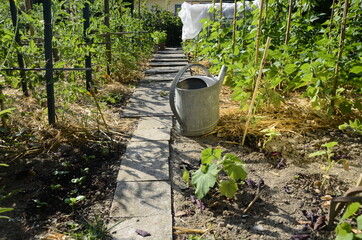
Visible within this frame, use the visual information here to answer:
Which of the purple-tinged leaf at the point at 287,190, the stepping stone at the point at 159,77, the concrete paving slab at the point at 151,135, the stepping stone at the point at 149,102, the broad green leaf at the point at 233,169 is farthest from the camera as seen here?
the stepping stone at the point at 159,77

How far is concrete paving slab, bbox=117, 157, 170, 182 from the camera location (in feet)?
7.29

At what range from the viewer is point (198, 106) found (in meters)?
2.85

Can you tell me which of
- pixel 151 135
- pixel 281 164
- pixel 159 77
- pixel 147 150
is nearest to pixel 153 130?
pixel 151 135

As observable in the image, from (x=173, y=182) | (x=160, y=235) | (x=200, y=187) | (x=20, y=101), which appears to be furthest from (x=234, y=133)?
(x=20, y=101)

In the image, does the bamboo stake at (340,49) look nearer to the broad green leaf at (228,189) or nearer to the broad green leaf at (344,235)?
the broad green leaf at (228,189)

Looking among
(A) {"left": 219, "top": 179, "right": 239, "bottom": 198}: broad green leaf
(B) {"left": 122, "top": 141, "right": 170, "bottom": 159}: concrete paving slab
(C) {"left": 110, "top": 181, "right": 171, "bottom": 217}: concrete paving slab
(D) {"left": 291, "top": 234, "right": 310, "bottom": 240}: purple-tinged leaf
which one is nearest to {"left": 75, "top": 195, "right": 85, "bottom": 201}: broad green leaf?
(C) {"left": 110, "top": 181, "right": 171, "bottom": 217}: concrete paving slab

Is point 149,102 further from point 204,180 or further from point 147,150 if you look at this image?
point 204,180

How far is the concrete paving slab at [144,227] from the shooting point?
64.9 inches

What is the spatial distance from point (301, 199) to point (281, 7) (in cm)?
265

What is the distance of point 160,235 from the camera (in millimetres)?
1660

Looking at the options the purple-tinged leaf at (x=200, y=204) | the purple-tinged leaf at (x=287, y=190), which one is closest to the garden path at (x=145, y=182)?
the purple-tinged leaf at (x=200, y=204)

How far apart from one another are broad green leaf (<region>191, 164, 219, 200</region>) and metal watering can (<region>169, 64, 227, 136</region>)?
1.00 m

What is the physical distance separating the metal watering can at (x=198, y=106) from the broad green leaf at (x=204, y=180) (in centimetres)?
100

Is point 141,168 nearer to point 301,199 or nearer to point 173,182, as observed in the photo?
point 173,182
